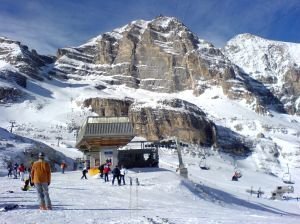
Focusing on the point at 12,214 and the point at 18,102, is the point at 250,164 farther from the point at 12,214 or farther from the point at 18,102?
the point at 12,214

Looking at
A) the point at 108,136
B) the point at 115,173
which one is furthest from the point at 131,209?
the point at 108,136

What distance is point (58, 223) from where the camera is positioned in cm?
1185

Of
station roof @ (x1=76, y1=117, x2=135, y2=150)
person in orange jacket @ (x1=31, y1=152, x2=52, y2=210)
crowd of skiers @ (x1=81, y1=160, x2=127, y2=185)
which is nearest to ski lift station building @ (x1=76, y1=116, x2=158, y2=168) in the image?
station roof @ (x1=76, y1=117, x2=135, y2=150)

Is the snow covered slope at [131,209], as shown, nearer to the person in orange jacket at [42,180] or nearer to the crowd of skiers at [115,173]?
the person in orange jacket at [42,180]

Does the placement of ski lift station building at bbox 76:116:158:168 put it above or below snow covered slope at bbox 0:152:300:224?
above

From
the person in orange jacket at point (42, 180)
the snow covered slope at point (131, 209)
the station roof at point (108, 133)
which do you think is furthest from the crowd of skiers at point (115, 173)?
the person in orange jacket at point (42, 180)

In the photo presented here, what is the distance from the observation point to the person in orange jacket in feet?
46.7

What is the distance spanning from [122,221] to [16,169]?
28038 millimetres

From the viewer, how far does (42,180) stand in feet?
46.7

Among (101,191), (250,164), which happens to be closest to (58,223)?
(101,191)

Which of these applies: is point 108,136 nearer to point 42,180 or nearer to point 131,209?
point 131,209

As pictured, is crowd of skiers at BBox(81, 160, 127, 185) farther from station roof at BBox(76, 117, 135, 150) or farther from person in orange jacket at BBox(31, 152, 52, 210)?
person in orange jacket at BBox(31, 152, 52, 210)

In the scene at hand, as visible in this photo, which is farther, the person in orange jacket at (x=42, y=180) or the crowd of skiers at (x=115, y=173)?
the crowd of skiers at (x=115, y=173)

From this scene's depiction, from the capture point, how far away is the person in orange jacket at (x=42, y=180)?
1424 centimetres
